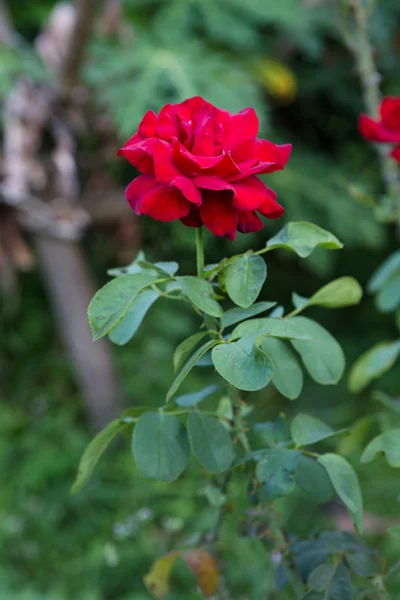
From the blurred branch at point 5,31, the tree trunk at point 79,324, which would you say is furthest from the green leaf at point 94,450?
the blurred branch at point 5,31

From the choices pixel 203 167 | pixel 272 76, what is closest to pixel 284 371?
pixel 203 167

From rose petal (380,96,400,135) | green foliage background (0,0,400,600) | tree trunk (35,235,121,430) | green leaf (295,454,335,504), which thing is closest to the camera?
green leaf (295,454,335,504)

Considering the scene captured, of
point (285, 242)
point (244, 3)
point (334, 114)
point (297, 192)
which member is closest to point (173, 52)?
point (244, 3)

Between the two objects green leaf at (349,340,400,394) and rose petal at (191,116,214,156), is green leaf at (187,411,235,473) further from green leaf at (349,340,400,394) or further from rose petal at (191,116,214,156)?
green leaf at (349,340,400,394)

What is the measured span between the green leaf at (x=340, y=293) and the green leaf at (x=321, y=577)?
0.64 ft

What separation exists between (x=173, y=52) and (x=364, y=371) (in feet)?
4.03

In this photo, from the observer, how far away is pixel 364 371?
0.77m

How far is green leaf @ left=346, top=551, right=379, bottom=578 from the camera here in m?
0.46

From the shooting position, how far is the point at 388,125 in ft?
2.19

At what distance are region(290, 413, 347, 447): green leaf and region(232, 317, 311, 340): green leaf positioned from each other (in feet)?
0.27

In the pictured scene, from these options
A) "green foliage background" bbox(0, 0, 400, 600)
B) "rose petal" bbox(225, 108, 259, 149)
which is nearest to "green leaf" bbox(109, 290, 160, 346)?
"rose petal" bbox(225, 108, 259, 149)

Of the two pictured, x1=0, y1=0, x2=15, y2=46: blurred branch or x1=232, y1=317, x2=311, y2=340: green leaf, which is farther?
x1=0, y1=0, x2=15, y2=46: blurred branch

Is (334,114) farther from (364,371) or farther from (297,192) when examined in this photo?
(364,371)

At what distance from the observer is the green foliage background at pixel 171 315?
4.62ft
